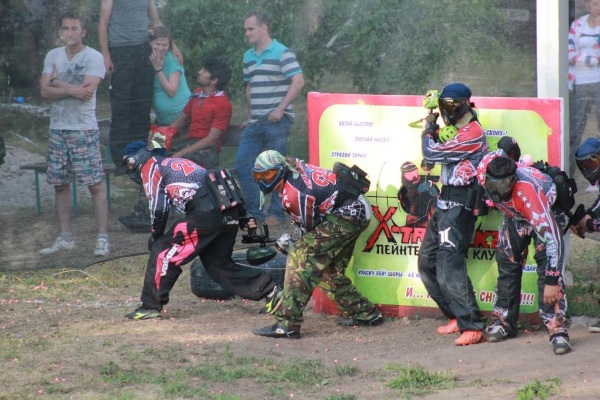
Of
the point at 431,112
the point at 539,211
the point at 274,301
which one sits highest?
the point at 431,112

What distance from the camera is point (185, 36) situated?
1061 centimetres

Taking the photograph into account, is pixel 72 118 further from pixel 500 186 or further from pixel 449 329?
pixel 500 186

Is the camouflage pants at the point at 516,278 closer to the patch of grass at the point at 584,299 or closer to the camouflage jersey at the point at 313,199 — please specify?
the patch of grass at the point at 584,299

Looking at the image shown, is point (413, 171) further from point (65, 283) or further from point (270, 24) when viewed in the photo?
point (65, 283)

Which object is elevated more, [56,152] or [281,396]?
[56,152]

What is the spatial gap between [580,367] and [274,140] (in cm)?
472

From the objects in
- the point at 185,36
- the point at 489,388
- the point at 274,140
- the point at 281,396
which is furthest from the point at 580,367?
the point at 185,36

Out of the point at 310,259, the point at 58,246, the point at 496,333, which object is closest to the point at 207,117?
the point at 58,246

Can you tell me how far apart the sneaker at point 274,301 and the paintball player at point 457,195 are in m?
1.38

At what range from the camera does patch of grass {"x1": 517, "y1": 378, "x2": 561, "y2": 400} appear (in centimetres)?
639

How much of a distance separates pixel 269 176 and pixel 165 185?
45.3 inches

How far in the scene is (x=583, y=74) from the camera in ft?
32.7

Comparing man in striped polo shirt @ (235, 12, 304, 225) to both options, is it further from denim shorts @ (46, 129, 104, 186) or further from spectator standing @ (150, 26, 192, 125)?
denim shorts @ (46, 129, 104, 186)

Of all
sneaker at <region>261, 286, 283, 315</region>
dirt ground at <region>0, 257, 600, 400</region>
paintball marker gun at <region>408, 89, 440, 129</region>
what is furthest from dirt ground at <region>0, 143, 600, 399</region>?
paintball marker gun at <region>408, 89, 440, 129</region>
